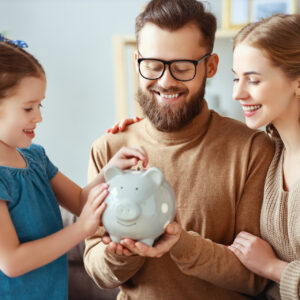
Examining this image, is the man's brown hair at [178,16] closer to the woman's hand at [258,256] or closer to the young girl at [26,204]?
the young girl at [26,204]

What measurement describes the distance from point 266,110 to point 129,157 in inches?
17.4

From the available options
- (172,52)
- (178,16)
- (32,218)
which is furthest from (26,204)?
(178,16)

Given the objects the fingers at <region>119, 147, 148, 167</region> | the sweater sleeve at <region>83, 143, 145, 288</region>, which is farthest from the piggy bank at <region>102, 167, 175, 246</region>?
the sweater sleeve at <region>83, 143, 145, 288</region>

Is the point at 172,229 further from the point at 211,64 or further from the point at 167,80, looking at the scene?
the point at 211,64

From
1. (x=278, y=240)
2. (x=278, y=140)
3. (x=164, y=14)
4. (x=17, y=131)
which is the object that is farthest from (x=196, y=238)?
→ (x=164, y=14)

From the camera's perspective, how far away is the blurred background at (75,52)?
3488 mm

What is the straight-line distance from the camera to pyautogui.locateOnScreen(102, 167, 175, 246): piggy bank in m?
1.10

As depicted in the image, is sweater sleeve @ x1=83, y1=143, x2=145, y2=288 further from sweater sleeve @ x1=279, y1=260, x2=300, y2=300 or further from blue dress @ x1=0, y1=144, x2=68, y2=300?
sweater sleeve @ x1=279, y1=260, x2=300, y2=300

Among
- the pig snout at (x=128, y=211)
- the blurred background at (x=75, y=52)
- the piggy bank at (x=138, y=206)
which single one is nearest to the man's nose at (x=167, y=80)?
the piggy bank at (x=138, y=206)

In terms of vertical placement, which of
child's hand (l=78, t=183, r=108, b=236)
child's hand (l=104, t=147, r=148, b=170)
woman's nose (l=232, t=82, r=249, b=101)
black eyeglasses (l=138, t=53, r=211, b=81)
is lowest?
child's hand (l=78, t=183, r=108, b=236)

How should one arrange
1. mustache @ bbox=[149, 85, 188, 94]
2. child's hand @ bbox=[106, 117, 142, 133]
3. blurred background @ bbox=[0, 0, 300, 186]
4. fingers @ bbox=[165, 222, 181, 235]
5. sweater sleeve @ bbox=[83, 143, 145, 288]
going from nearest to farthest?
fingers @ bbox=[165, 222, 181, 235] → sweater sleeve @ bbox=[83, 143, 145, 288] → mustache @ bbox=[149, 85, 188, 94] → child's hand @ bbox=[106, 117, 142, 133] → blurred background @ bbox=[0, 0, 300, 186]

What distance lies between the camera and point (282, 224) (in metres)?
1.38

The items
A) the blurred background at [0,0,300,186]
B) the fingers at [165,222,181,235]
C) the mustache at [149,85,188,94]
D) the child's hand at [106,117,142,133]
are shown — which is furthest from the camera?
the blurred background at [0,0,300,186]

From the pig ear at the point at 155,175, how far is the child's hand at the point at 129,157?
16 cm
